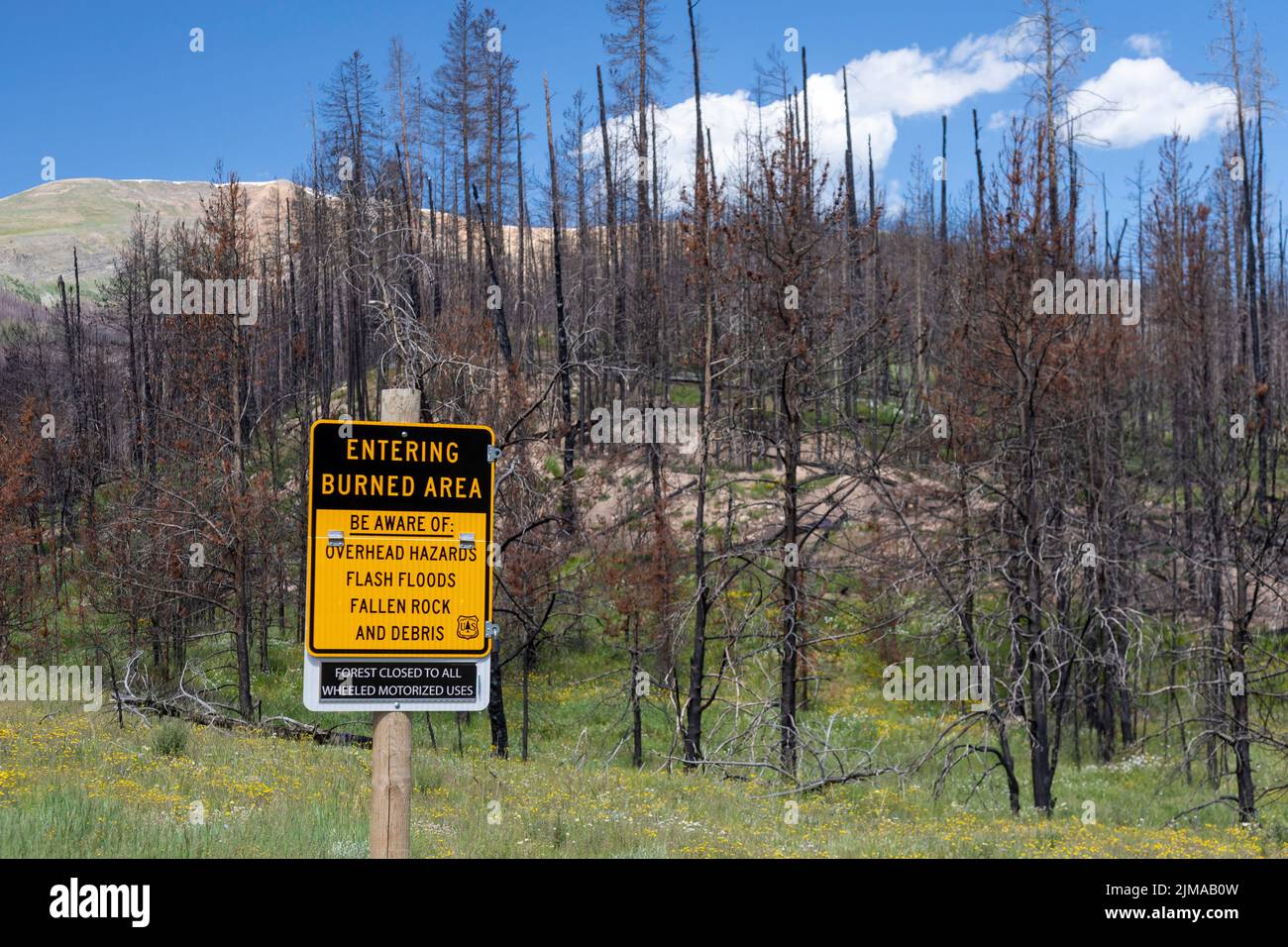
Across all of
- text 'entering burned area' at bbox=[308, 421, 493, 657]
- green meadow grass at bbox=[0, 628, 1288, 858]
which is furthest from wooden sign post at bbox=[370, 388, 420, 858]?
green meadow grass at bbox=[0, 628, 1288, 858]

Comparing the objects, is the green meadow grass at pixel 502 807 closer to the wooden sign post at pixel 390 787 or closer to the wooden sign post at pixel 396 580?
the wooden sign post at pixel 390 787

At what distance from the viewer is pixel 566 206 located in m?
55.6

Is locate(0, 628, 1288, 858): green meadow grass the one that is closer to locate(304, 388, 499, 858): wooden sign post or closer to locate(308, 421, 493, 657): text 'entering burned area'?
locate(304, 388, 499, 858): wooden sign post

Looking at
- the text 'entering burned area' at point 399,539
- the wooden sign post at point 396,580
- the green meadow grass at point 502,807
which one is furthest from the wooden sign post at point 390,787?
the green meadow grass at point 502,807

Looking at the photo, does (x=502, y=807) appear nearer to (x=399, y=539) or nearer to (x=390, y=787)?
(x=390, y=787)

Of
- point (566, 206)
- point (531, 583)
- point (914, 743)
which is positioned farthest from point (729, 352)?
point (566, 206)

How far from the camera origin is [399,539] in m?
4.02

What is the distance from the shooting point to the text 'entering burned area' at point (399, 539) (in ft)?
13.0

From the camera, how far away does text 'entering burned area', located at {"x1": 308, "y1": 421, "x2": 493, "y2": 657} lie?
3.96 m

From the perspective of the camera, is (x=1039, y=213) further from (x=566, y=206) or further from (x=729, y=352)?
(x=566, y=206)

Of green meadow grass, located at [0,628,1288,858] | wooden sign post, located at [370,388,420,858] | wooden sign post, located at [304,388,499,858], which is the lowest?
green meadow grass, located at [0,628,1288,858]

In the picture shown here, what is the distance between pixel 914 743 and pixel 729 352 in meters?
10.5

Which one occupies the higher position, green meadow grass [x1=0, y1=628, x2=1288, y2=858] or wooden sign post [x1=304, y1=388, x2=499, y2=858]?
wooden sign post [x1=304, y1=388, x2=499, y2=858]

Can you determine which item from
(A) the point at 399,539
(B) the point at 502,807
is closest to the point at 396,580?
(A) the point at 399,539
